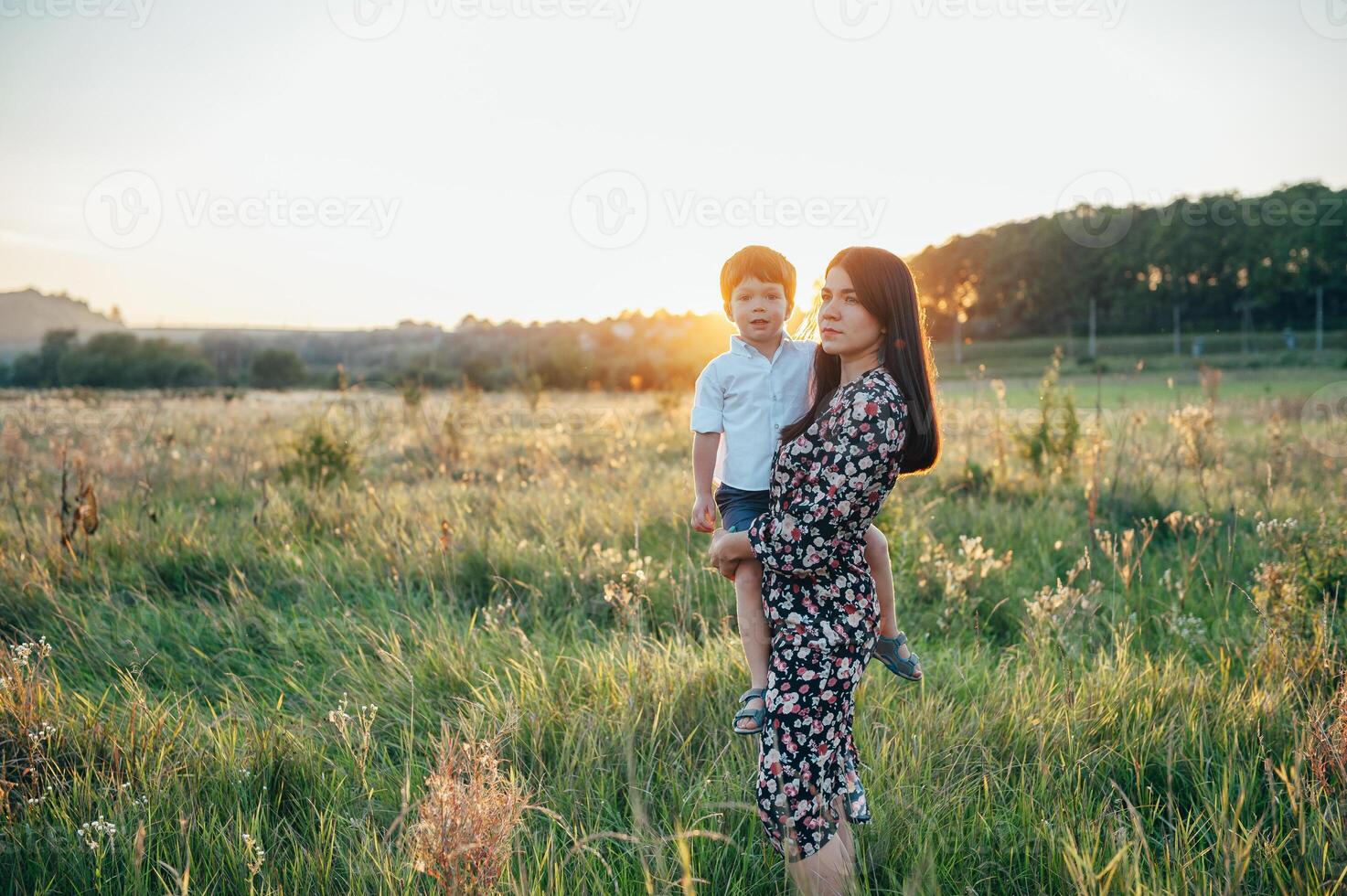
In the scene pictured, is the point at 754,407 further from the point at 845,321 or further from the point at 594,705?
the point at 594,705

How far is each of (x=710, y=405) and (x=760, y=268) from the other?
447 millimetres

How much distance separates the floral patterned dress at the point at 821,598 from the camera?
188cm

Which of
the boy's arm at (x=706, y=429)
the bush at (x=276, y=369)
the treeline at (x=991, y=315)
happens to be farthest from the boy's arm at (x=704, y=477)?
the bush at (x=276, y=369)

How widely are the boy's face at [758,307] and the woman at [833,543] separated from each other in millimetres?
281

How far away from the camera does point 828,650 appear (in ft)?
6.44

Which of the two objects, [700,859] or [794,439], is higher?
[794,439]

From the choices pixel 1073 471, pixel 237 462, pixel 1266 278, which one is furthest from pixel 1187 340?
pixel 237 462

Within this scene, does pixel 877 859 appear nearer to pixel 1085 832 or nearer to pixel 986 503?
pixel 1085 832

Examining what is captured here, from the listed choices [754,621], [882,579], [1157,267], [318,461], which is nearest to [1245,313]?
[1157,267]

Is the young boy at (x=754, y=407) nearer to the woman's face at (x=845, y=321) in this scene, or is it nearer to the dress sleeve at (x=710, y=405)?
the dress sleeve at (x=710, y=405)

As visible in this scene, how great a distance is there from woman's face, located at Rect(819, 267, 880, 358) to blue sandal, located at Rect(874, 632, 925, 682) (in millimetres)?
849

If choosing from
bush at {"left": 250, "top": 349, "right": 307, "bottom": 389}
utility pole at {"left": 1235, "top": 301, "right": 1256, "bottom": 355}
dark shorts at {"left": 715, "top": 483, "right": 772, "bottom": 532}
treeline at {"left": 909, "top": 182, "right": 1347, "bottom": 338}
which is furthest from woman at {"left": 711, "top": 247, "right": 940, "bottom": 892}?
utility pole at {"left": 1235, "top": 301, "right": 1256, "bottom": 355}

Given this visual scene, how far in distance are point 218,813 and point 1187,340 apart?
6414 centimetres

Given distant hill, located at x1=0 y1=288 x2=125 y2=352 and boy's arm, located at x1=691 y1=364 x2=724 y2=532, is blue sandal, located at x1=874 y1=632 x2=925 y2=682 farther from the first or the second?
distant hill, located at x1=0 y1=288 x2=125 y2=352
